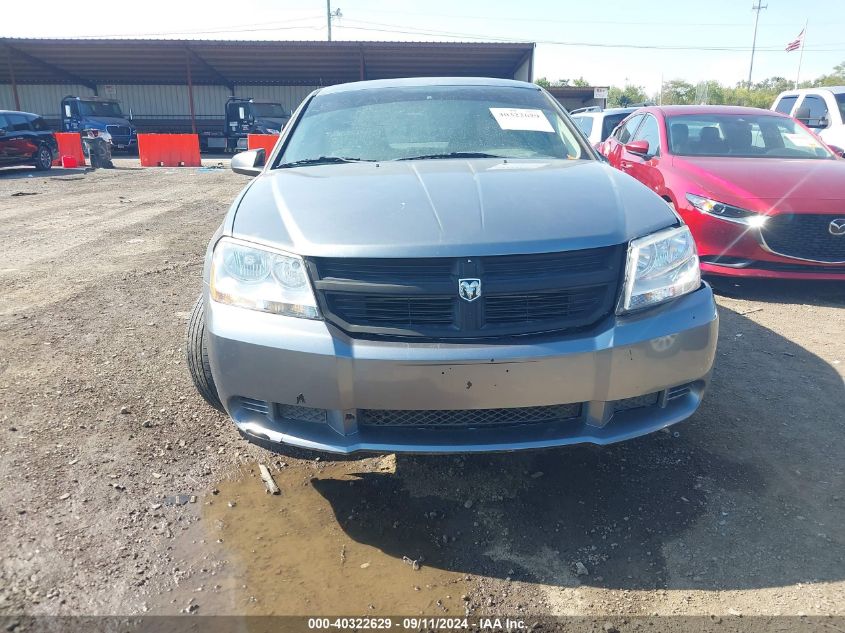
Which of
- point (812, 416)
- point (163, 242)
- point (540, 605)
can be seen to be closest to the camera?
point (540, 605)

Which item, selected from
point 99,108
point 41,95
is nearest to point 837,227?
point 99,108

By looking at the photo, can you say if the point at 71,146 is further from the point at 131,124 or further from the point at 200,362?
the point at 200,362

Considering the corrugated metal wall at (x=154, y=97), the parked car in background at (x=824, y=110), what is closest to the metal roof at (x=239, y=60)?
the corrugated metal wall at (x=154, y=97)

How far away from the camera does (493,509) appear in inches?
93.0

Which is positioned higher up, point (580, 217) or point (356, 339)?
point (580, 217)

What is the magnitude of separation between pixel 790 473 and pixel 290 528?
6.51 feet

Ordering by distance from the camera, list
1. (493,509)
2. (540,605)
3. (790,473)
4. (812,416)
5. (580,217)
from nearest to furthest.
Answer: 1. (540,605)
2. (580,217)
3. (493,509)
4. (790,473)
5. (812,416)

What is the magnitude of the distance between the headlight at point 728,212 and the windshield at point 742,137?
3.42 ft

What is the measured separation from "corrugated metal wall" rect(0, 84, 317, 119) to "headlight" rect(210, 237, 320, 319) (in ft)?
101

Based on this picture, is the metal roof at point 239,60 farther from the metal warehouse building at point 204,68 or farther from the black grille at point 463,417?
the black grille at point 463,417

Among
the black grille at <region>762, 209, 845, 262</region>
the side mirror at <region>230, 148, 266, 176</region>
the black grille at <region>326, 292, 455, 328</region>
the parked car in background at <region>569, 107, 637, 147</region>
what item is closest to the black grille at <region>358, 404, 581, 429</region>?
the black grille at <region>326, 292, 455, 328</region>

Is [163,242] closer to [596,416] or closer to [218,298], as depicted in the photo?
[218,298]

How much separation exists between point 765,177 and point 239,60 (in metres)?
27.4

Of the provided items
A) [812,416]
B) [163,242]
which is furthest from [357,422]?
[163,242]
